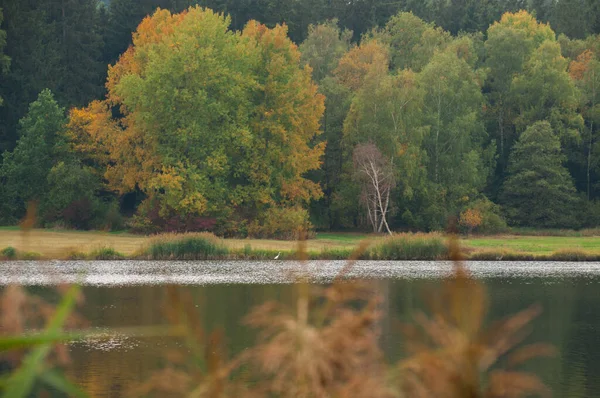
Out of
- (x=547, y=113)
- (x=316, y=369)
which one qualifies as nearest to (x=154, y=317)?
(x=316, y=369)

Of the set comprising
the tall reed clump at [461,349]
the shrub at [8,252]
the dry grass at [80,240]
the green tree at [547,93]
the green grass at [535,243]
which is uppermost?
the green tree at [547,93]

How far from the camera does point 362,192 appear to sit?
53.7m

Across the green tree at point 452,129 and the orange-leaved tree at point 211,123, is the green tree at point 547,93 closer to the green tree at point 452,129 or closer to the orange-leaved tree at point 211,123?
the green tree at point 452,129

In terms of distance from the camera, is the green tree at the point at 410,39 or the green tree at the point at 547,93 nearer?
the green tree at the point at 547,93

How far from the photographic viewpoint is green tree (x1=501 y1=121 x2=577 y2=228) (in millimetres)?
56688

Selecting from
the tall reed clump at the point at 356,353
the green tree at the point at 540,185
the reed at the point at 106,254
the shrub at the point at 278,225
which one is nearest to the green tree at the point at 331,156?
the shrub at the point at 278,225

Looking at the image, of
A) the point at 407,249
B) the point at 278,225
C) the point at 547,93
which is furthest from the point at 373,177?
the point at 407,249

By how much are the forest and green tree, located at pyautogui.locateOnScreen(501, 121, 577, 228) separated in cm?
12

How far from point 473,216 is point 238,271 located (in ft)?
82.1

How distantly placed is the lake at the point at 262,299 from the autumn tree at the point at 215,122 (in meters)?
14.6

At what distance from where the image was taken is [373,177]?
53.6 m

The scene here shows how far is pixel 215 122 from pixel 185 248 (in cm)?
1644

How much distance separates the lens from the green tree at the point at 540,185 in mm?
56688

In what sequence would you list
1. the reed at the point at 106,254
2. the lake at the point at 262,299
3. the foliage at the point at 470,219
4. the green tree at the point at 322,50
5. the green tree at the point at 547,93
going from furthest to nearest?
the green tree at the point at 322,50
the green tree at the point at 547,93
the foliage at the point at 470,219
the reed at the point at 106,254
the lake at the point at 262,299
